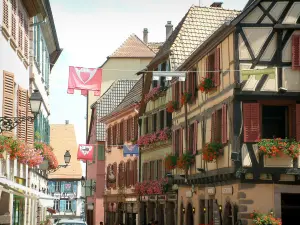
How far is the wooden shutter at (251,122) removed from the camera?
2373 cm

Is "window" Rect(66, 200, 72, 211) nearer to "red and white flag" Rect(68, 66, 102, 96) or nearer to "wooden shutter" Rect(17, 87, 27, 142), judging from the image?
"red and white flag" Rect(68, 66, 102, 96)

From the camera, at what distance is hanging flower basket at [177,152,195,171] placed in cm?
3033

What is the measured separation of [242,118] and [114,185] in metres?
28.3

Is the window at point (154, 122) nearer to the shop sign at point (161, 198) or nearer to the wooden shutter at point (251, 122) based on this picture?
the shop sign at point (161, 198)

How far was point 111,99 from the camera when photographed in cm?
5812

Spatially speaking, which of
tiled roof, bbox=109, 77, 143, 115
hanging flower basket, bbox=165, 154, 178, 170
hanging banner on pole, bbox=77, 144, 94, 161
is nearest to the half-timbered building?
hanging flower basket, bbox=165, 154, 178, 170

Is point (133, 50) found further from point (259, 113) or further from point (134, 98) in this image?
Result: point (259, 113)

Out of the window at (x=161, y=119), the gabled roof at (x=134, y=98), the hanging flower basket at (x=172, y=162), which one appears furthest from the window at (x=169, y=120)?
the gabled roof at (x=134, y=98)

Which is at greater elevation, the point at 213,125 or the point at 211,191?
the point at 213,125

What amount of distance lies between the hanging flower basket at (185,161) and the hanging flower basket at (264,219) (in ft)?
23.2

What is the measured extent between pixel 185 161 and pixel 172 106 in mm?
3958

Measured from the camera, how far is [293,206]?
24.5 m

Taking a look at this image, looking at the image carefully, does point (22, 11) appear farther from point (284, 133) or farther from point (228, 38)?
point (284, 133)

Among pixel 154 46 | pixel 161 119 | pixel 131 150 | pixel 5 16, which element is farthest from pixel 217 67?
pixel 154 46
